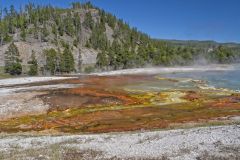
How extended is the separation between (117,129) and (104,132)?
182cm

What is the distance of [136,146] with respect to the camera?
101 feet

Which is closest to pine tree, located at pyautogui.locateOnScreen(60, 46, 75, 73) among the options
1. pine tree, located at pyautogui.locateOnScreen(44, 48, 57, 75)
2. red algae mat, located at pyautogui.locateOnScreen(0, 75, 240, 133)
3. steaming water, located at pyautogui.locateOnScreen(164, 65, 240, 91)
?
pine tree, located at pyautogui.locateOnScreen(44, 48, 57, 75)

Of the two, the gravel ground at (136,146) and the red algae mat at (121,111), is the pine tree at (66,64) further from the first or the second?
the gravel ground at (136,146)

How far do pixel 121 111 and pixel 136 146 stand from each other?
2247 cm

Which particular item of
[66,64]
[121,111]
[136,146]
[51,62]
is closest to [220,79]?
[121,111]

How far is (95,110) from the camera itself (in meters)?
55.4

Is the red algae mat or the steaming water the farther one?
the steaming water

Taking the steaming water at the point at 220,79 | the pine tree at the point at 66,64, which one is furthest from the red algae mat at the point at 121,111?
the pine tree at the point at 66,64

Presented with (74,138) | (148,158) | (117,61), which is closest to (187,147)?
(148,158)

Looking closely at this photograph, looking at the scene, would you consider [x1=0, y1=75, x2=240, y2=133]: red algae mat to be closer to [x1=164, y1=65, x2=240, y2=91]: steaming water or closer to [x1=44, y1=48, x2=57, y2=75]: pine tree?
[x1=164, y1=65, x2=240, y2=91]: steaming water

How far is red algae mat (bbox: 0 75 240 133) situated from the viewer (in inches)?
1700

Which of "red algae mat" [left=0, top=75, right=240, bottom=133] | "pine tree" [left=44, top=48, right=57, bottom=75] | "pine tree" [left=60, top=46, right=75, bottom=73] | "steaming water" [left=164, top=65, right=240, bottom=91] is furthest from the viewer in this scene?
"pine tree" [left=60, top=46, right=75, bottom=73]

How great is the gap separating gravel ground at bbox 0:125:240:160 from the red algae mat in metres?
6.49

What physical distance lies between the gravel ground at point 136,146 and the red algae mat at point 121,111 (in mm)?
6487
